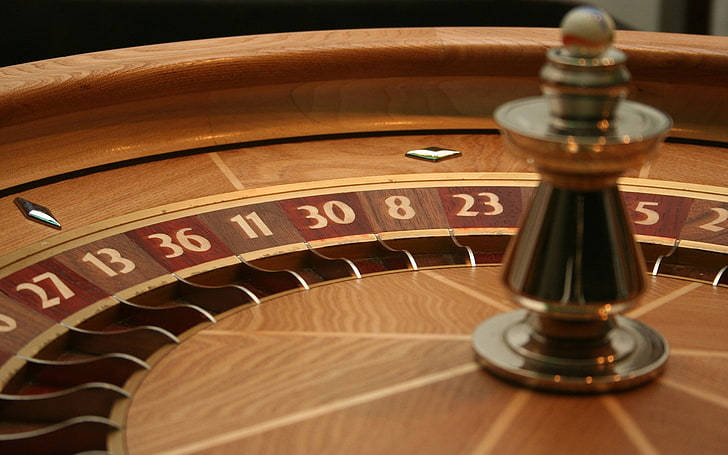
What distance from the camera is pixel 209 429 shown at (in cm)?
115

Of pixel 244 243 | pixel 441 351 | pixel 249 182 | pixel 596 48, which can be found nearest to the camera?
pixel 596 48

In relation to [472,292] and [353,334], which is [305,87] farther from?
[353,334]

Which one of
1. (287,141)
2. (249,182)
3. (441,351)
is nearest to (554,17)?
(287,141)

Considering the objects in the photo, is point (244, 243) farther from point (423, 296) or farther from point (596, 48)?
point (596, 48)

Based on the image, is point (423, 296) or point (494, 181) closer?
point (423, 296)

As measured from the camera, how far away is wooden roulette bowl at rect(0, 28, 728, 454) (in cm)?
A: 117

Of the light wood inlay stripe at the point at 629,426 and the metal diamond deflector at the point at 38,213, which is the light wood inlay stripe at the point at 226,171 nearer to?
the metal diamond deflector at the point at 38,213

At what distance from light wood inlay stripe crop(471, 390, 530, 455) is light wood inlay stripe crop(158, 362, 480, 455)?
3.3 inches

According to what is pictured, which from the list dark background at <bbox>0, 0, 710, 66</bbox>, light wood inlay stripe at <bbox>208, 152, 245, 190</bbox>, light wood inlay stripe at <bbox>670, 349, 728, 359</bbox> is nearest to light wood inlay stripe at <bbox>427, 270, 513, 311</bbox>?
light wood inlay stripe at <bbox>670, 349, 728, 359</bbox>

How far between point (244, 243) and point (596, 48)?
0.78 m

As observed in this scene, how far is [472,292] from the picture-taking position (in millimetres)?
1533

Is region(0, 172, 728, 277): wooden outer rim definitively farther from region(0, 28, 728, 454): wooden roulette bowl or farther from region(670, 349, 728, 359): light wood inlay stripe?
region(670, 349, 728, 359): light wood inlay stripe

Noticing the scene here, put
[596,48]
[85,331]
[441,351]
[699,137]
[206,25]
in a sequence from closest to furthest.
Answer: [596,48] < [441,351] < [85,331] < [699,137] < [206,25]

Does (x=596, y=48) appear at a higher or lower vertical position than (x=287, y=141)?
higher
